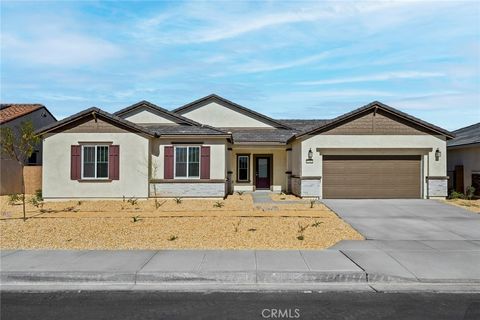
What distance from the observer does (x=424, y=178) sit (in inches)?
757

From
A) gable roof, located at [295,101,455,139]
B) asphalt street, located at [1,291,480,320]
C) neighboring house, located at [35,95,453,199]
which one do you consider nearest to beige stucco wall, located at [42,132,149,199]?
neighboring house, located at [35,95,453,199]

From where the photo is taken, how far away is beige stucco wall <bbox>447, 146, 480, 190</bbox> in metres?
20.4

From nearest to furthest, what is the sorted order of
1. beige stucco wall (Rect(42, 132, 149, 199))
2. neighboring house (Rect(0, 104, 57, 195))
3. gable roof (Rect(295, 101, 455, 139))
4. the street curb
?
the street curb → beige stucco wall (Rect(42, 132, 149, 199)) → gable roof (Rect(295, 101, 455, 139)) → neighboring house (Rect(0, 104, 57, 195))

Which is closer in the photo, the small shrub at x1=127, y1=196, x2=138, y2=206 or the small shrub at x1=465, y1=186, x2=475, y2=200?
the small shrub at x1=127, y1=196, x2=138, y2=206

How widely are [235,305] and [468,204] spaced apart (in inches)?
602

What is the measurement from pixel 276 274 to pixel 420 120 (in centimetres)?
1478

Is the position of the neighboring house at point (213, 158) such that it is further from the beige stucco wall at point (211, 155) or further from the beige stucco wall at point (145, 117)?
the beige stucco wall at point (145, 117)

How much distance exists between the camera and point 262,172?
79.6 feet

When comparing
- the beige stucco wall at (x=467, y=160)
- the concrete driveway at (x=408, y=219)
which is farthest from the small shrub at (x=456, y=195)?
the concrete driveway at (x=408, y=219)

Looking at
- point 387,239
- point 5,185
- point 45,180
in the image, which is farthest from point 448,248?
point 5,185

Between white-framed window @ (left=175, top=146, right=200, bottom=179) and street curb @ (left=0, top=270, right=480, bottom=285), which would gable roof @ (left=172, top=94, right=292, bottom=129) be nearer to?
white-framed window @ (left=175, top=146, right=200, bottom=179)

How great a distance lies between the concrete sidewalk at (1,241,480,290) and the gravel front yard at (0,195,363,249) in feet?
3.07

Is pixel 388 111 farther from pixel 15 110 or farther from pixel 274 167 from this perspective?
pixel 15 110

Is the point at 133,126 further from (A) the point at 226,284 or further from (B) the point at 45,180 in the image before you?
(A) the point at 226,284
